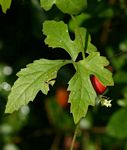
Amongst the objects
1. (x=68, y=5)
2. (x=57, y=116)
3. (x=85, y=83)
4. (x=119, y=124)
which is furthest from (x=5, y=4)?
(x=57, y=116)

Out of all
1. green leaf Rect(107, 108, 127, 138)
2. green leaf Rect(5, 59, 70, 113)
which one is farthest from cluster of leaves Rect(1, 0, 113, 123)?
green leaf Rect(107, 108, 127, 138)

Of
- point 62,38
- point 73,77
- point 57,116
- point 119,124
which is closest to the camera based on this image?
point 73,77

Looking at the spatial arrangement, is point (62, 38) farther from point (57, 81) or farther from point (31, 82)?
point (57, 81)

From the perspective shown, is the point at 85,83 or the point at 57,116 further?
the point at 57,116

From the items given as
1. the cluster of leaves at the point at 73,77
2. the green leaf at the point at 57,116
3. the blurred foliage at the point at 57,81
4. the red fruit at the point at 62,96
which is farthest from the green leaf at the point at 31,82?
the green leaf at the point at 57,116

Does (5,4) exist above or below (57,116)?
below

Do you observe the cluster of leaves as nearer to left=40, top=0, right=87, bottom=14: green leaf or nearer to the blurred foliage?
left=40, top=0, right=87, bottom=14: green leaf
